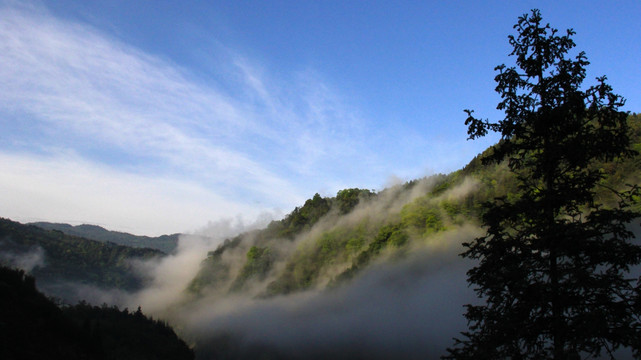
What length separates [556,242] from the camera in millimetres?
8734

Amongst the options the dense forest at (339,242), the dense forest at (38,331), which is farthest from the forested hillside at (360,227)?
the dense forest at (38,331)

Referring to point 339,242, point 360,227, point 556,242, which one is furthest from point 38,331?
point 360,227

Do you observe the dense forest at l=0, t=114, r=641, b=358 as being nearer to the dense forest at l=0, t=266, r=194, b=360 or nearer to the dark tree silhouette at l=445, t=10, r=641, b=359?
the dense forest at l=0, t=266, r=194, b=360

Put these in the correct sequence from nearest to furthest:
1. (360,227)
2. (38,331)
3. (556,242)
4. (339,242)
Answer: (556,242)
(38,331)
(360,227)
(339,242)

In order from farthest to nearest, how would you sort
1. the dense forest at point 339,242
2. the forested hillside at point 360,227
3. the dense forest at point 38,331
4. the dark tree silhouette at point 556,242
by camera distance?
the forested hillside at point 360,227 → the dense forest at point 339,242 → the dense forest at point 38,331 → the dark tree silhouette at point 556,242

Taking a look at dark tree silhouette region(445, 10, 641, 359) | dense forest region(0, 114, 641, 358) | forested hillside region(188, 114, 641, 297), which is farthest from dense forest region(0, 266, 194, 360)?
forested hillside region(188, 114, 641, 297)

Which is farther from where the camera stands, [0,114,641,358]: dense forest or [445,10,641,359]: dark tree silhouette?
[0,114,641,358]: dense forest

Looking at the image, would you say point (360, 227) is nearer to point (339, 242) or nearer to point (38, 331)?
point (339, 242)

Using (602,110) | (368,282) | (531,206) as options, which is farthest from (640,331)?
(368,282)

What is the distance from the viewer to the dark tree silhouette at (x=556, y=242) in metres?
8.15

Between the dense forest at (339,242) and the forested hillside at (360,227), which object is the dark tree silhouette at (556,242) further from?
the forested hillside at (360,227)

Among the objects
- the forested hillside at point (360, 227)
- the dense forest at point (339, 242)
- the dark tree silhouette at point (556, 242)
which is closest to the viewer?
the dark tree silhouette at point (556, 242)

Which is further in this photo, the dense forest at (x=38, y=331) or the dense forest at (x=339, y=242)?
the dense forest at (x=339, y=242)

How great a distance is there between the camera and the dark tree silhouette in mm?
8148
